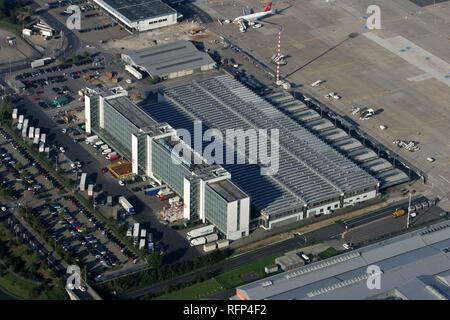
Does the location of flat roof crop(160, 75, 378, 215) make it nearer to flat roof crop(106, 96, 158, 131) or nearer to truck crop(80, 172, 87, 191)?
flat roof crop(106, 96, 158, 131)

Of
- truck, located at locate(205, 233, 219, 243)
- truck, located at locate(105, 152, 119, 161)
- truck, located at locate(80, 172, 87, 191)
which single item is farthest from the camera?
truck, located at locate(105, 152, 119, 161)

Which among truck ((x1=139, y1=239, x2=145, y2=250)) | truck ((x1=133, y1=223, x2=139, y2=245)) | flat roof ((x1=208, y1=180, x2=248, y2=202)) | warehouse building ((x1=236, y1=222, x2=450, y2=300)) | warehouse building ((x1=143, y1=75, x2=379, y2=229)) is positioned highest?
flat roof ((x1=208, y1=180, x2=248, y2=202))

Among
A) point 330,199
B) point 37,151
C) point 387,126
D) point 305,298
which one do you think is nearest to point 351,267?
point 305,298

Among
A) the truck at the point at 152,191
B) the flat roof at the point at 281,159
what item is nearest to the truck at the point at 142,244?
the truck at the point at 152,191

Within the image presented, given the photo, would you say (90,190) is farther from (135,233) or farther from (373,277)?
(373,277)

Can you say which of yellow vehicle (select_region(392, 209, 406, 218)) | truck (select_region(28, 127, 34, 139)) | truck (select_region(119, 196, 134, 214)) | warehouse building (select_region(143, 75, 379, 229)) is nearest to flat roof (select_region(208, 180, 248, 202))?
warehouse building (select_region(143, 75, 379, 229))

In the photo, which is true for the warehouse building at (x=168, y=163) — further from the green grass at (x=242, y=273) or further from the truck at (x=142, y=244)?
the truck at (x=142, y=244)

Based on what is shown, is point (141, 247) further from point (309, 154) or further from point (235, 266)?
point (309, 154)
